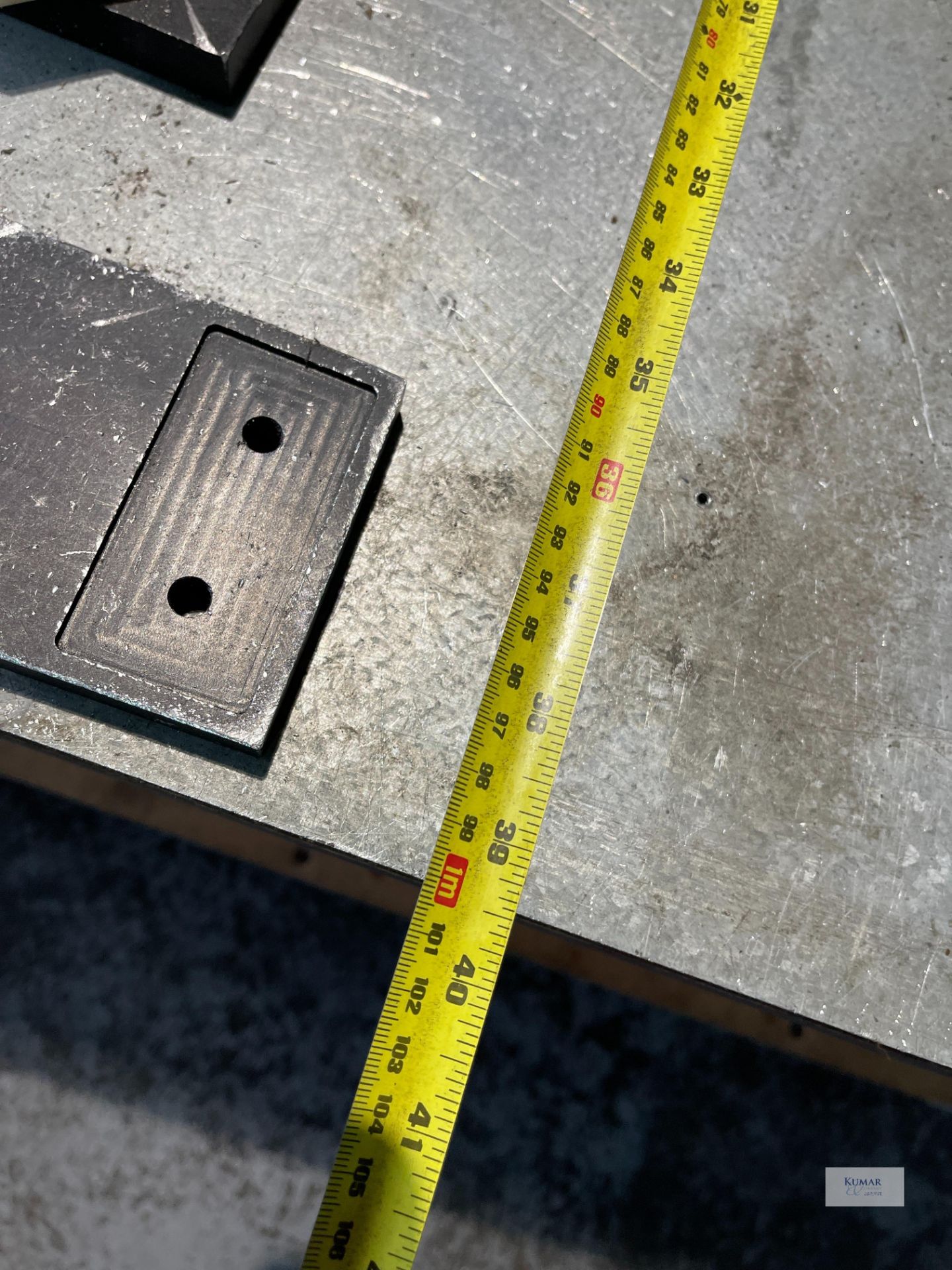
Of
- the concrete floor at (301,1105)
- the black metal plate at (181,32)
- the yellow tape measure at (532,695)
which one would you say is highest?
the black metal plate at (181,32)

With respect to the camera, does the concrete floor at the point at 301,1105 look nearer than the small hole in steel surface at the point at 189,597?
No

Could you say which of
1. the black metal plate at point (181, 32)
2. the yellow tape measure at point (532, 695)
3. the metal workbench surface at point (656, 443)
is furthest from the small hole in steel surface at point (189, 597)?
the black metal plate at point (181, 32)

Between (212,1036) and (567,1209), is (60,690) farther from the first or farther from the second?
(567,1209)

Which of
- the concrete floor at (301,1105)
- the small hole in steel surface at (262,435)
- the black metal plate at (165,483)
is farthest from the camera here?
the concrete floor at (301,1105)

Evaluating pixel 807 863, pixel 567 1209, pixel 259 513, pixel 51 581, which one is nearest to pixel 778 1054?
A: pixel 567 1209

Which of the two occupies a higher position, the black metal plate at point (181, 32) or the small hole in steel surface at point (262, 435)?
the black metal plate at point (181, 32)

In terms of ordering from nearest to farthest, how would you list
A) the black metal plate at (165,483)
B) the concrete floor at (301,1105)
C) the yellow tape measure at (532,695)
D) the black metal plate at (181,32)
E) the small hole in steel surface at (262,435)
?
1. the yellow tape measure at (532,695)
2. the black metal plate at (165,483)
3. the small hole in steel surface at (262,435)
4. the black metal plate at (181,32)
5. the concrete floor at (301,1105)

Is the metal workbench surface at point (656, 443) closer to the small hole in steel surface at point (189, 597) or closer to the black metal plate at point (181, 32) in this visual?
the black metal plate at point (181, 32)
